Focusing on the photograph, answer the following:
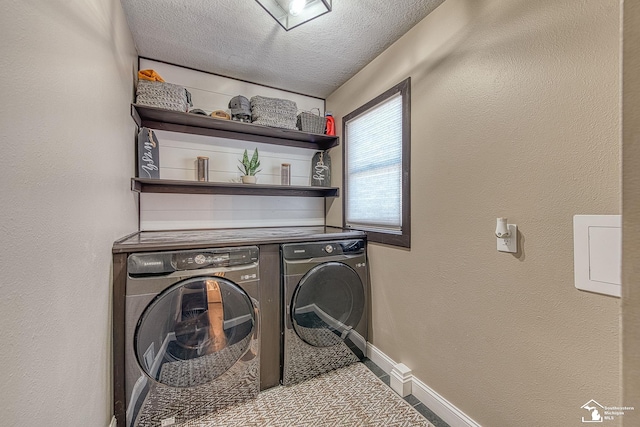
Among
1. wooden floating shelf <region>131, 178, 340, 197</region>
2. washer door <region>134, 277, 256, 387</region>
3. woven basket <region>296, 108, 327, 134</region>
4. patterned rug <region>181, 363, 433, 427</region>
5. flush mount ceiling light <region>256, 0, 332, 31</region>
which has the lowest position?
patterned rug <region>181, 363, 433, 427</region>

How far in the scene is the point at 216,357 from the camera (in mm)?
1532

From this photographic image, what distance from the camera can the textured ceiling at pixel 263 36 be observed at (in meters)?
1.52

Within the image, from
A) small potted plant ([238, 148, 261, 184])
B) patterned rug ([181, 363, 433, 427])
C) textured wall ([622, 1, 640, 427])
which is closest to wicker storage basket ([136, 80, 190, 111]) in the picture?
small potted plant ([238, 148, 261, 184])

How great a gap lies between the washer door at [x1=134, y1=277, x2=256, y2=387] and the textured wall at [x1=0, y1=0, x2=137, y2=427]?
181 millimetres

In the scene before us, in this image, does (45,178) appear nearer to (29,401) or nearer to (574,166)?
(29,401)

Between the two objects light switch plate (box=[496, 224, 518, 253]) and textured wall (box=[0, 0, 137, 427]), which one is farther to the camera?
light switch plate (box=[496, 224, 518, 253])

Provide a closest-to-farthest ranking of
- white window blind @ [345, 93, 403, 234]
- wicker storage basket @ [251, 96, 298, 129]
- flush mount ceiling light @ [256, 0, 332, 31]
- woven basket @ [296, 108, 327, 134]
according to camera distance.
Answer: flush mount ceiling light @ [256, 0, 332, 31] < white window blind @ [345, 93, 403, 234] < wicker storage basket @ [251, 96, 298, 129] < woven basket @ [296, 108, 327, 134]

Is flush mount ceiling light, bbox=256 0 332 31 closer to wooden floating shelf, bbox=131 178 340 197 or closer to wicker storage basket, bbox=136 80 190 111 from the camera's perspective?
wicker storage basket, bbox=136 80 190 111

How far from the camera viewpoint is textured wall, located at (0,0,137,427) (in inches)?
24.0

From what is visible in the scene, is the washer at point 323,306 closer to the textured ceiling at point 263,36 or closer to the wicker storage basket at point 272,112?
the wicker storage basket at point 272,112

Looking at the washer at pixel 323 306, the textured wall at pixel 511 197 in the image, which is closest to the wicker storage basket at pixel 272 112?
the textured wall at pixel 511 197

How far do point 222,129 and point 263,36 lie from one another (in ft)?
2.77

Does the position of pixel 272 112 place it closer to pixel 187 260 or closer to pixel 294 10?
pixel 294 10

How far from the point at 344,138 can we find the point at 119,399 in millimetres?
2373
